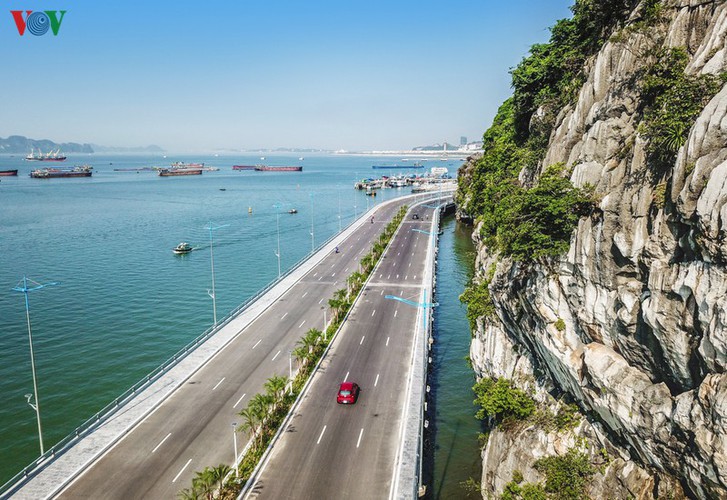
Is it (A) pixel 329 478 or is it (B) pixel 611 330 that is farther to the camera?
(A) pixel 329 478

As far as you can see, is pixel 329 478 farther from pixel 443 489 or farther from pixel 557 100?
pixel 557 100

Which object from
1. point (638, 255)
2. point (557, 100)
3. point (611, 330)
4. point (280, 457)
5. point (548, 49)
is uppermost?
point (548, 49)

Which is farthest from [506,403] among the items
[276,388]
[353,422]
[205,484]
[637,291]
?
[205,484]

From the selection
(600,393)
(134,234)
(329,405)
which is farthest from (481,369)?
(134,234)

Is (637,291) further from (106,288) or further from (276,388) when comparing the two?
(106,288)

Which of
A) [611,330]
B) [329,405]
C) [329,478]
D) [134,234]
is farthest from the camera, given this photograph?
[134,234]
